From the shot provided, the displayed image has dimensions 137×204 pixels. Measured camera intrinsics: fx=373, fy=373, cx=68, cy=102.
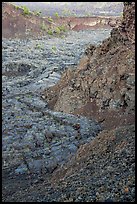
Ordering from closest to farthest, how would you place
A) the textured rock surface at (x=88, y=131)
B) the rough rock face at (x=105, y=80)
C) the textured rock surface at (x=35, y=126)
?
the textured rock surface at (x=88, y=131) → the textured rock surface at (x=35, y=126) → the rough rock face at (x=105, y=80)

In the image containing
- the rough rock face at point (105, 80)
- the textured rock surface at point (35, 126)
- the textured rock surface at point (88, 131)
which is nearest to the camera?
the textured rock surface at point (88, 131)

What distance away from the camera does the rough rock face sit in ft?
40.2

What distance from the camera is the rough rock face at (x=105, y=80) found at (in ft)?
40.2

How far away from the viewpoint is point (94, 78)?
1359 cm

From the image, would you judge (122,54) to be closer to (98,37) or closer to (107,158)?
(107,158)

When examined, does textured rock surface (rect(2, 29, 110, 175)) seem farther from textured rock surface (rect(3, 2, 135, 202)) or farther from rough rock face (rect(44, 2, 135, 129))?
rough rock face (rect(44, 2, 135, 129))

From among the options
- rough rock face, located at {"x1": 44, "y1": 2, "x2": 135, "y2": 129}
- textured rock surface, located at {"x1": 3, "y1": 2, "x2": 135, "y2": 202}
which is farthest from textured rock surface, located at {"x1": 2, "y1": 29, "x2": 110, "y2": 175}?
rough rock face, located at {"x1": 44, "y1": 2, "x2": 135, "y2": 129}

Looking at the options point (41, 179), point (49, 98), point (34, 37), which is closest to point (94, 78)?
point (49, 98)

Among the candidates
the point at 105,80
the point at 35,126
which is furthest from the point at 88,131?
the point at 105,80

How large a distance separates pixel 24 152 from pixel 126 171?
171 inches

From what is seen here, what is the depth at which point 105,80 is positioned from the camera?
13125mm

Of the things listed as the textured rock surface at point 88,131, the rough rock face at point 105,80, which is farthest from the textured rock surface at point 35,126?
the rough rock face at point 105,80

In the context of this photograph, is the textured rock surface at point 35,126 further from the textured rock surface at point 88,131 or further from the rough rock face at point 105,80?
the rough rock face at point 105,80

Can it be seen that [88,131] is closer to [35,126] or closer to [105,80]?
[35,126]
